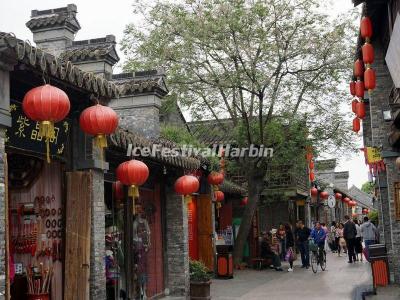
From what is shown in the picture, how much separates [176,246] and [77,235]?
499cm

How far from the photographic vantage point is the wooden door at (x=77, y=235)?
771cm

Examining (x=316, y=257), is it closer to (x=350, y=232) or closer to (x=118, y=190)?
(x=350, y=232)

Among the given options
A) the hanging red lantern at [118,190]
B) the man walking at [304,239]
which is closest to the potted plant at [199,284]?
the hanging red lantern at [118,190]

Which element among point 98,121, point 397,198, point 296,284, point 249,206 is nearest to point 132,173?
point 98,121

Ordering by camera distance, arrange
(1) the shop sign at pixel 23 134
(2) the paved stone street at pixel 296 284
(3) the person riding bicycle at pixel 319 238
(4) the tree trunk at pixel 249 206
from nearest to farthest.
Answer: (1) the shop sign at pixel 23 134 → (2) the paved stone street at pixel 296 284 → (3) the person riding bicycle at pixel 319 238 → (4) the tree trunk at pixel 249 206

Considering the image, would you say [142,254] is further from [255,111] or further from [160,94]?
[255,111]

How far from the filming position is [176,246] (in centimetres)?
1253

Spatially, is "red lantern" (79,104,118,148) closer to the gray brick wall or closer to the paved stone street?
the gray brick wall

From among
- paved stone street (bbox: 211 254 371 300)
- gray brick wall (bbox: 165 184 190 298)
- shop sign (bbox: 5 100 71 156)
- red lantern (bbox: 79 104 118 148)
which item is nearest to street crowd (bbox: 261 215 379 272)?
paved stone street (bbox: 211 254 371 300)

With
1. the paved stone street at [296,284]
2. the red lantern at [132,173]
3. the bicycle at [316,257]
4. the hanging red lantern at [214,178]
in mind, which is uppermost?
the hanging red lantern at [214,178]

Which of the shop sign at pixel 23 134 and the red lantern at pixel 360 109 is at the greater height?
the red lantern at pixel 360 109

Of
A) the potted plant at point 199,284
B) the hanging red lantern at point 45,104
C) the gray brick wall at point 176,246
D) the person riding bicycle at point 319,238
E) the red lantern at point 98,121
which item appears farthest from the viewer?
the person riding bicycle at point 319,238
